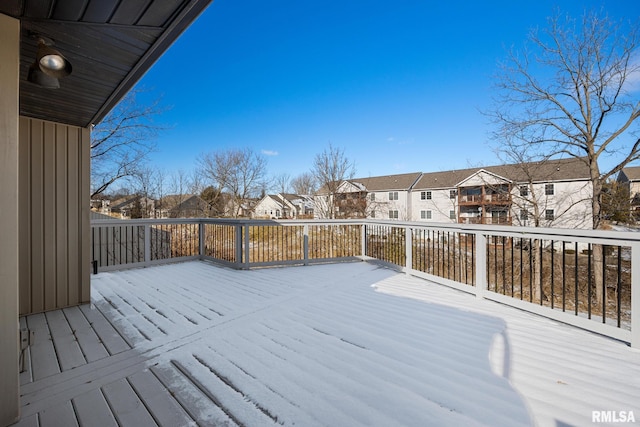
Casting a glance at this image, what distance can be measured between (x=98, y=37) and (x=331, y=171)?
15.5m

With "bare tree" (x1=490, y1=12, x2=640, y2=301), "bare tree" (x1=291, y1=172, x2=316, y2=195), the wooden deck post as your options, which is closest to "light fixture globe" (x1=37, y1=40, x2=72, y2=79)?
the wooden deck post

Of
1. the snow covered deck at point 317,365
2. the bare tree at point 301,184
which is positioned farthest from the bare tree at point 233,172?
the snow covered deck at point 317,365

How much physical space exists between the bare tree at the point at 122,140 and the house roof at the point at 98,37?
943cm

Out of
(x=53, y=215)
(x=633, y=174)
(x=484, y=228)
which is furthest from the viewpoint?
(x=633, y=174)

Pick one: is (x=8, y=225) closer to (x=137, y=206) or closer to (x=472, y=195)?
(x=137, y=206)

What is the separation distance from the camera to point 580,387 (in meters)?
1.77

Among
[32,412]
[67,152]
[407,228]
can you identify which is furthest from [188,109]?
[32,412]

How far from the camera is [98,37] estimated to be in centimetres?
197

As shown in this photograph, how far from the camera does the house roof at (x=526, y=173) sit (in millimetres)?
12107

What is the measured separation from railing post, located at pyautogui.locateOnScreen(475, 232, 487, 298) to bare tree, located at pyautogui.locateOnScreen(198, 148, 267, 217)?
18536 mm

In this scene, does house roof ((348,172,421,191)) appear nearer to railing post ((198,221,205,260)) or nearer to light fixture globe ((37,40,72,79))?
railing post ((198,221,205,260))

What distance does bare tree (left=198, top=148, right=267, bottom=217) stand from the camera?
20500 millimetres

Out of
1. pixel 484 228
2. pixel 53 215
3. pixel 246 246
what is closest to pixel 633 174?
pixel 484 228

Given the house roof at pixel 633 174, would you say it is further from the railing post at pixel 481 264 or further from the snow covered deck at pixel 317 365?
the snow covered deck at pixel 317 365
